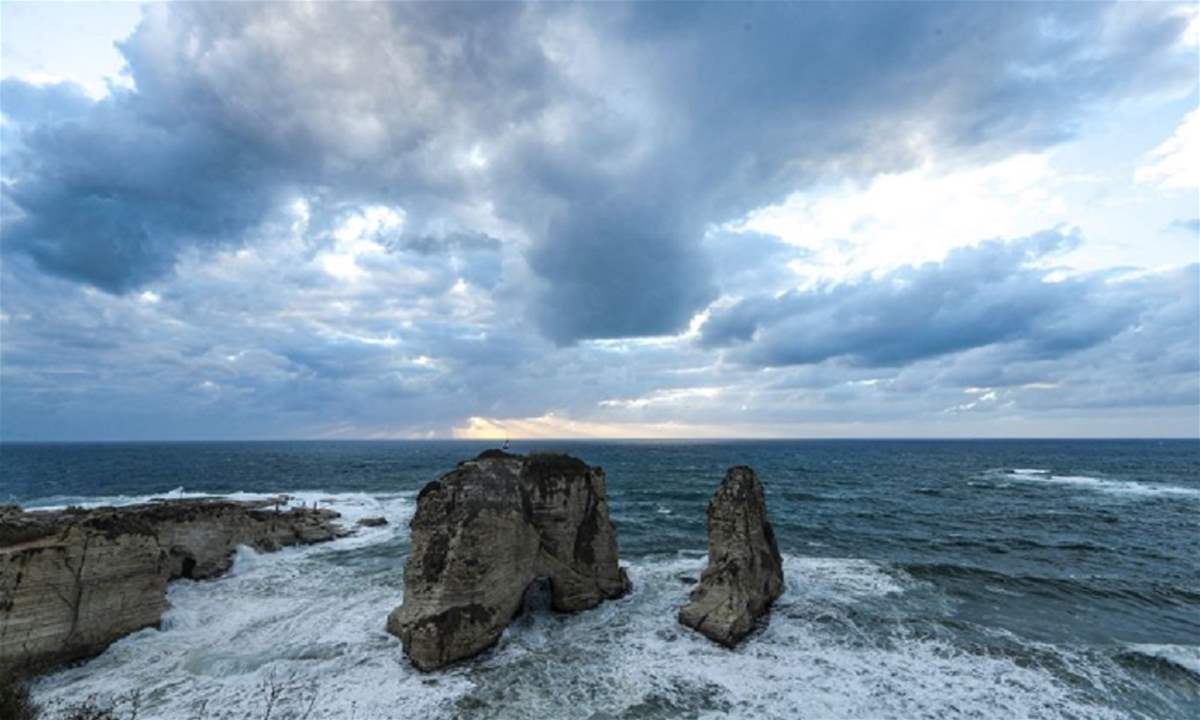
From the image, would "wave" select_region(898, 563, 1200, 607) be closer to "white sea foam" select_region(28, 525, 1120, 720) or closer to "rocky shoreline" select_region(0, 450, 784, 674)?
"white sea foam" select_region(28, 525, 1120, 720)

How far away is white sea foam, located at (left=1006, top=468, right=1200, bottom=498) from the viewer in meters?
62.3

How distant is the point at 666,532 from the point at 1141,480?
82340 mm

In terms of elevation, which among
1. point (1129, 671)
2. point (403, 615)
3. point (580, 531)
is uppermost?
point (580, 531)

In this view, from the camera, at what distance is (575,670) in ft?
55.8

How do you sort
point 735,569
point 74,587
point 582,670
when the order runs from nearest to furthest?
1. point 582,670
2. point 74,587
3. point 735,569

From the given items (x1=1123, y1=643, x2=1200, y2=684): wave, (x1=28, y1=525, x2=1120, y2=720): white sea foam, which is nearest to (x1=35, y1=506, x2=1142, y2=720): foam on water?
(x1=28, y1=525, x2=1120, y2=720): white sea foam

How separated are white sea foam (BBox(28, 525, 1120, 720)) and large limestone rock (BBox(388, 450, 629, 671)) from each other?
0.80 metres

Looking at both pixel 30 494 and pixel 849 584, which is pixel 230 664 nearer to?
pixel 849 584

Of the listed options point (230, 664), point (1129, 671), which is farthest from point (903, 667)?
point (230, 664)

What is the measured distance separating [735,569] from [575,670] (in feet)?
22.8

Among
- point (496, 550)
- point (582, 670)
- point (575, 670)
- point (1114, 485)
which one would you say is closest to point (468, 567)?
point (496, 550)

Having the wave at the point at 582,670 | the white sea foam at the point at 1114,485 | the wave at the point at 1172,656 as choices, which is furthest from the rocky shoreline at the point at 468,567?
the white sea foam at the point at 1114,485

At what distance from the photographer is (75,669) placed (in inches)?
679

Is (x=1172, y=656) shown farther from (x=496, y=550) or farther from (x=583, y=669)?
(x=496, y=550)
